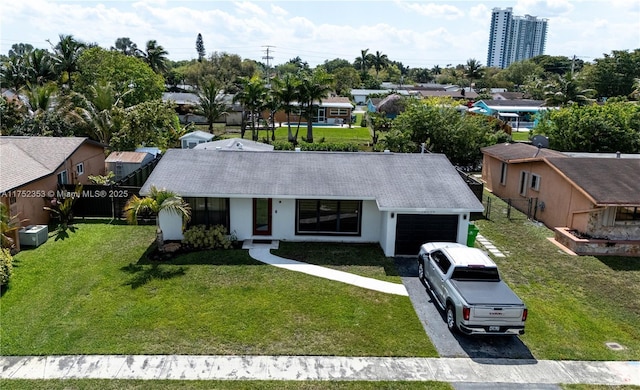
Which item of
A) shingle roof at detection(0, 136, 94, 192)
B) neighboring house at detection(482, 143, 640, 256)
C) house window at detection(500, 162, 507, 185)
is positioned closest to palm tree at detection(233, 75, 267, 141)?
shingle roof at detection(0, 136, 94, 192)

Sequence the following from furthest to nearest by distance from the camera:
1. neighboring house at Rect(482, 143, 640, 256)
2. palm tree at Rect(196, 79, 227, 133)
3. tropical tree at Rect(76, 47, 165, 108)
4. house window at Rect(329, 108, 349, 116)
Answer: house window at Rect(329, 108, 349, 116) → palm tree at Rect(196, 79, 227, 133) → tropical tree at Rect(76, 47, 165, 108) → neighboring house at Rect(482, 143, 640, 256)

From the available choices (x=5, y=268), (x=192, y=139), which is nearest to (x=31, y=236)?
(x=5, y=268)

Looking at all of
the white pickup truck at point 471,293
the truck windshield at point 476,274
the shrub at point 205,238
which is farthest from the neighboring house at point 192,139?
the truck windshield at point 476,274

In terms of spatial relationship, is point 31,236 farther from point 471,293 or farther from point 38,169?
point 471,293

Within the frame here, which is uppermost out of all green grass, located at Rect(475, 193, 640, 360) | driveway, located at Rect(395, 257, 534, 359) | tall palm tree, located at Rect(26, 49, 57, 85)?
tall palm tree, located at Rect(26, 49, 57, 85)

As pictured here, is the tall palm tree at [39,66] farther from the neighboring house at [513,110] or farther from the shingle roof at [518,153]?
the neighboring house at [513,110]

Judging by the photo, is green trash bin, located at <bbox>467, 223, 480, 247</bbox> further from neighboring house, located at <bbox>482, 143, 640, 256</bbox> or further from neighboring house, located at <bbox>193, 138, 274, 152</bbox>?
neighboring house, located at <bbox>193, 138, 274, 152</bbox>
